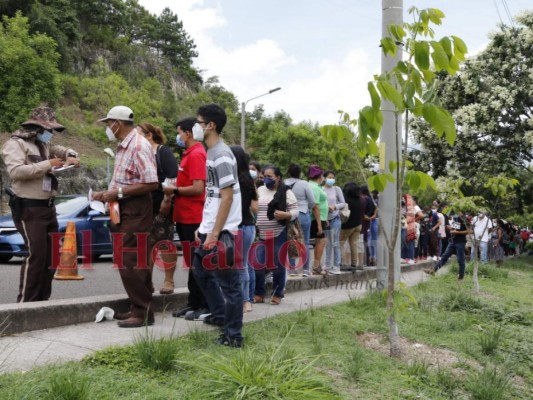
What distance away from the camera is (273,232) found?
7605 millimetres

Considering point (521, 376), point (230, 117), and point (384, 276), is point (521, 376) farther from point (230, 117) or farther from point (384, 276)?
point (230, 117)

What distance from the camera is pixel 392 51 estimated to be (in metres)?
4.38

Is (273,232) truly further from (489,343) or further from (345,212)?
(345,212)

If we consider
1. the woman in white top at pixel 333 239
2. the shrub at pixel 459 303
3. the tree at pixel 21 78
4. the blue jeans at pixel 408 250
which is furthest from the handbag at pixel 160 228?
the tree at pixel 21 78

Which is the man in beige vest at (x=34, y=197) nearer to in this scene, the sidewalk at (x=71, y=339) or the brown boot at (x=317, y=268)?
the sidewalk at (x=71, y=339)

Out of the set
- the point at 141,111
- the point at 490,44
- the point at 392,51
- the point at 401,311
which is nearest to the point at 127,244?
the point at 401,311

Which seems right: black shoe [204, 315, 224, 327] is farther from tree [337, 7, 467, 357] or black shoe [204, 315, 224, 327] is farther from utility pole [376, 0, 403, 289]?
utility pole [376, 0, 403, 289]

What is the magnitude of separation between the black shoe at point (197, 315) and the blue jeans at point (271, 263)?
1426mm

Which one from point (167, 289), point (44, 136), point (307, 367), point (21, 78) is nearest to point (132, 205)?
point (44, 136)

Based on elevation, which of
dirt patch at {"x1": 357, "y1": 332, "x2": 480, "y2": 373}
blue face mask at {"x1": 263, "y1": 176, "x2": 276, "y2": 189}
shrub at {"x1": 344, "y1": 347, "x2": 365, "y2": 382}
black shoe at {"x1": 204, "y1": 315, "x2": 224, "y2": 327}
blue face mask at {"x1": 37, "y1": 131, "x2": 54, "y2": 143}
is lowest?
dirt patch at {"x1": 357, "y1": 332, "x2": 480, "y2": 373}

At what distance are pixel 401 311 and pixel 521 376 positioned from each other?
4.20 ft

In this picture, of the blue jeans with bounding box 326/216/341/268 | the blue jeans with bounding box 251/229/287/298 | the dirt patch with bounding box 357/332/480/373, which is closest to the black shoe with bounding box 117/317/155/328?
the dirt patch with bounding box 357/332/480/373

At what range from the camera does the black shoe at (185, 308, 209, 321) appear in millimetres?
5852

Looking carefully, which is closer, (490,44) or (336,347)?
(336,347)
